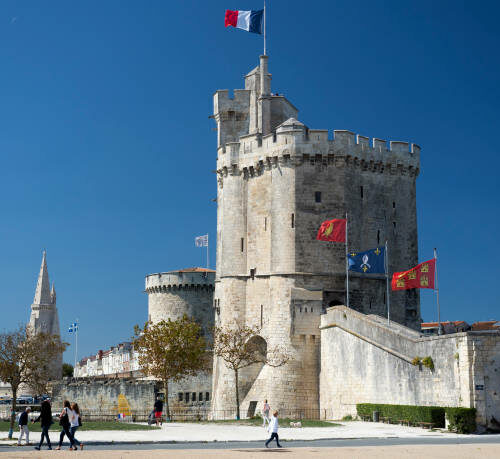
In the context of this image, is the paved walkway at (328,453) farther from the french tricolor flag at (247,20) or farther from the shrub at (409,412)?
the french tricolor flag at (247,20)

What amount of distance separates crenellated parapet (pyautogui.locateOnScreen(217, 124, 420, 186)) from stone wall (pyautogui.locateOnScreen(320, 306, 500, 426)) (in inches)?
402

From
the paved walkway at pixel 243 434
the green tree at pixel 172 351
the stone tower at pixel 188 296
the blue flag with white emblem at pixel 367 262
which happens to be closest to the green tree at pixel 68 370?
the stone tower at pixel 188 296

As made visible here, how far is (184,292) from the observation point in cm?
6944

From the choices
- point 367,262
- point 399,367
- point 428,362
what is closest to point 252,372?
point 367,262

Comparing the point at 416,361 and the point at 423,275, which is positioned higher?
the point at 423,275

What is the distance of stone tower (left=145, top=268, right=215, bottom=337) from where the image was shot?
69.1 meters

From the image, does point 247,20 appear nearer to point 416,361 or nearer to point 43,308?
point 416,361

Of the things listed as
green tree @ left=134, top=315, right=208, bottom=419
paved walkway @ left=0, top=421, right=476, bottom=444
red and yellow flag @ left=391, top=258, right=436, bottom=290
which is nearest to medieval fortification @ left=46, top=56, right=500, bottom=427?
green tree @ left=134, top=315, right=208, bottom=419

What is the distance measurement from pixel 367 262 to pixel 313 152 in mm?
7870

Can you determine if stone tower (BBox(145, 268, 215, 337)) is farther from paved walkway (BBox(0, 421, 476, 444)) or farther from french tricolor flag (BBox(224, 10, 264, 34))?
paved walkway (BBox(0, 421, 476, 444))

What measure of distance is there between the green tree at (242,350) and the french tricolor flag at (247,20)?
65.9ft

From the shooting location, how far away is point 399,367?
35500 millimetres

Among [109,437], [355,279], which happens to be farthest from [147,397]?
[109,437]

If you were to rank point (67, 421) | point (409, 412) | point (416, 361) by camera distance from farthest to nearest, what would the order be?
point (416, 361)
point (409, 412)
point (67, 421)
